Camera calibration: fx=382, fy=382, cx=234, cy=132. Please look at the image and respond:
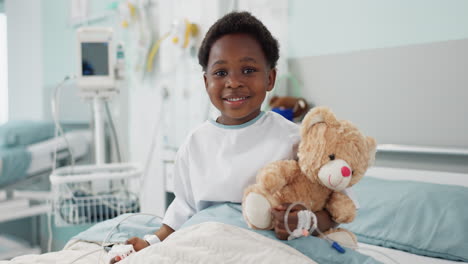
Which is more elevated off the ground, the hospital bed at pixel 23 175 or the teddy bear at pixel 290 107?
the teddy bear at pixel 290 107

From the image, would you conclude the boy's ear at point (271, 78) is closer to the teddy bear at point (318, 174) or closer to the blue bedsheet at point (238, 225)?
the teddy bear at point (318, 174)

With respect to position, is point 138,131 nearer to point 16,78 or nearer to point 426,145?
point 426,145

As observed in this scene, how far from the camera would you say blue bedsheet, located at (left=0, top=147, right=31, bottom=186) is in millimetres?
2479

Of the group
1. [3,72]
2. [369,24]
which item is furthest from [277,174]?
[3,72]

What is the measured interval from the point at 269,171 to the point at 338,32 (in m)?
1.18

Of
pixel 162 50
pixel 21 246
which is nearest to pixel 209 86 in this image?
pixel 162 50

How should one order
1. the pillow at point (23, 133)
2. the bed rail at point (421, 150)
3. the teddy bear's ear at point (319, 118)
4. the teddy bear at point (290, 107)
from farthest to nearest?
1. the pillow at point (23, 133)
2. the teddy bear at point (290, 107)
3. the bed rail at point (421, 150)
4. the teddy bear's ear at point (319, 118)

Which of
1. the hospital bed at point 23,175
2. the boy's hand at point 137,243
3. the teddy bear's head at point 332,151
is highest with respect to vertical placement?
the teddy bear's head at point 332,151

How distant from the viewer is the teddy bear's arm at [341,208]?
2.60ft

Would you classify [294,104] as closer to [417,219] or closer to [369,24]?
[369,24]

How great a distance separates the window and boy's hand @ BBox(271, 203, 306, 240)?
4.28 m

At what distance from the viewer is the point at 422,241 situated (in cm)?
112

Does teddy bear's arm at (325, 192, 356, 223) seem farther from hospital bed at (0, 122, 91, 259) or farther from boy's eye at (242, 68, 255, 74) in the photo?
A: hospital bed at (0, 122, 91, 259)

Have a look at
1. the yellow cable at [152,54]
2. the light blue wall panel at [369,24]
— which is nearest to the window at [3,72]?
the yellow cable at [152,54]
